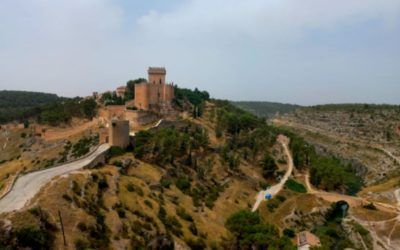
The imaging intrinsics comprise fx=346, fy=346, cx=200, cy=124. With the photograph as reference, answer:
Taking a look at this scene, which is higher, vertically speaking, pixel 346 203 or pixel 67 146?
pixel 67 146

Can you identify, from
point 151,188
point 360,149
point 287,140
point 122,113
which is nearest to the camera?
point 151,188

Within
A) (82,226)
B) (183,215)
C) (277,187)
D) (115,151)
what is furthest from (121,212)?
(277,187)

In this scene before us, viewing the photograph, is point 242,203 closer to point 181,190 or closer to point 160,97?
point 181,190

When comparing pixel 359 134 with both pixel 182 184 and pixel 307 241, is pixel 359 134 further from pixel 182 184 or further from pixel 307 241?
pixel 182 184

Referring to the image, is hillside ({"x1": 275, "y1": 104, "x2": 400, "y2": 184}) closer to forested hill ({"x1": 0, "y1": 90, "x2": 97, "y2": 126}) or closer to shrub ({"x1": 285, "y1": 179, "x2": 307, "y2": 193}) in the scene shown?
shrub ({"x1": 285, "y1": 179, "x2": 307, "y2": 193})

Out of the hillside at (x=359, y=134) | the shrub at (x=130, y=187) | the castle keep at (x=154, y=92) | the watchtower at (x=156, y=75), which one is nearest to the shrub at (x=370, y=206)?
the hillside at (x=359, y=134)

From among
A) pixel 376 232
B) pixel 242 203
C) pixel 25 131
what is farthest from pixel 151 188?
pixel 25 131
